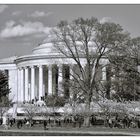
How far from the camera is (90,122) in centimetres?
6894

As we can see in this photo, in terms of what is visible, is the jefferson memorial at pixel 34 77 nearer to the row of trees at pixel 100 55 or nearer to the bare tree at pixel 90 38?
the row of trees at pixel 100 55

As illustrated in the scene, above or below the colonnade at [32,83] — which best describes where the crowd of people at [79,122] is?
below

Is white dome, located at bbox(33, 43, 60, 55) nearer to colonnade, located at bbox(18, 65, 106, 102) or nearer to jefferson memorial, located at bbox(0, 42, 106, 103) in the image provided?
jefferson memorial, located at bbox(0, 42, 106, 103)

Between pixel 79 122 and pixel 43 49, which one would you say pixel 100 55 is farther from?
pixel 43 49

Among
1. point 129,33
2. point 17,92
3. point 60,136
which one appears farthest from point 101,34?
point 17,92

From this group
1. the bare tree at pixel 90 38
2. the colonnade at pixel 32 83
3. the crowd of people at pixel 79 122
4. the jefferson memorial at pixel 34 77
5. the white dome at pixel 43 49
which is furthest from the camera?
the white dome at pixel 43 49

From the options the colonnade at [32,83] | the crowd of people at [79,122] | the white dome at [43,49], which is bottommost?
the crowd of people at [79,122]

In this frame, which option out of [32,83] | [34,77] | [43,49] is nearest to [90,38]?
[43,49]

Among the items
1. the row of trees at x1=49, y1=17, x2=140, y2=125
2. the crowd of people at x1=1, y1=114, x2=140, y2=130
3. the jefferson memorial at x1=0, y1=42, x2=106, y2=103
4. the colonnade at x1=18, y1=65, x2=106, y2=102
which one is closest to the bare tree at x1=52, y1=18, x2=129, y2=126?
the row of trees at x1=49, y1=17, x2=140, y2=125

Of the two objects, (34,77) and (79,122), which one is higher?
(34,77)

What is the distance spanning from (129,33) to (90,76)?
7.62m

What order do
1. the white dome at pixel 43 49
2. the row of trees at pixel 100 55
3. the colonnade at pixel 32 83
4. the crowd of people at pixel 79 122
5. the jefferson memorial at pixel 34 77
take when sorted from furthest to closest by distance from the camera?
the white dome at pixel 43 49 < the colonnade at pixel 32 83 < the jefferson memorial at pixel 34 77 < the row of trees at pixel 100 55 < the crowd of people at pixel 79 122

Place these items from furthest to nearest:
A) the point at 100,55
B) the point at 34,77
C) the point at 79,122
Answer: the point at 34,77, the point at 100,55, the point at 79,122

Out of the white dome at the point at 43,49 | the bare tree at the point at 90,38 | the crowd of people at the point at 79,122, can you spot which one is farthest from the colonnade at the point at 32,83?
the crowd of people at the point at 79,122
